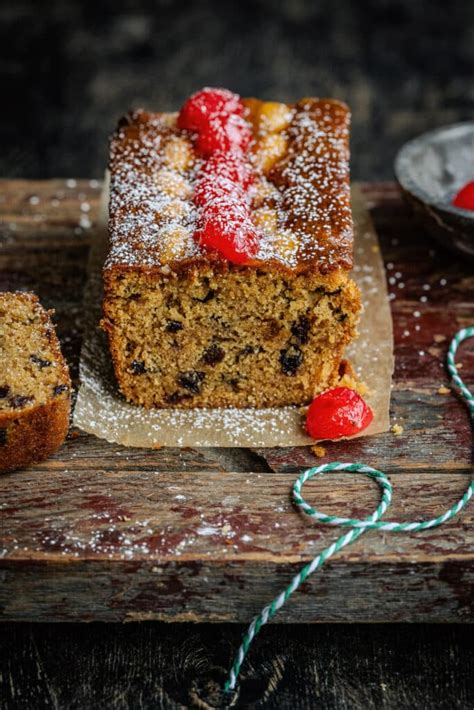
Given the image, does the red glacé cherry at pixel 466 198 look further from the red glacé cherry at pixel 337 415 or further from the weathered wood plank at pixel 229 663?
the weathered wood plank at pixel 229 663

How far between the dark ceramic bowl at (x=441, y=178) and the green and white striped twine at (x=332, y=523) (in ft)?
4.12

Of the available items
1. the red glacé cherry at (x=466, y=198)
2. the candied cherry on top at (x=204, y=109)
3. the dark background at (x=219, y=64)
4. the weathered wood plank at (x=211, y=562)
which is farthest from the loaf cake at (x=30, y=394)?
the dark background at (x=219, y=64)

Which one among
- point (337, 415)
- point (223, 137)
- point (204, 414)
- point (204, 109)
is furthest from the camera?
point (204, 109)

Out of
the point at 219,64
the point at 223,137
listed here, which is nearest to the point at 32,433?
the point at 223,137

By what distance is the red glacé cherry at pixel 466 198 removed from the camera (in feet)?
12.9

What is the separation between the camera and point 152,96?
5977mm

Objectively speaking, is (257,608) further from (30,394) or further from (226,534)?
(30,394)

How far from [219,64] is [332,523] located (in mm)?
4113

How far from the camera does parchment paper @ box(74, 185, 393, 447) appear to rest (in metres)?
3.27

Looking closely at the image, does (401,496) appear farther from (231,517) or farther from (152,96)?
(152,96)

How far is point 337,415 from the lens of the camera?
3.22m

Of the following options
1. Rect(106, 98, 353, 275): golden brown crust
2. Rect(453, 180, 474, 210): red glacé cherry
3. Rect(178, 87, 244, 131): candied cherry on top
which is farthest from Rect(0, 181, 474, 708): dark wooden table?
Rect(178, 87, 244, 131): candied cherry on top

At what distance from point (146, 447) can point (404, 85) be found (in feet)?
12.3

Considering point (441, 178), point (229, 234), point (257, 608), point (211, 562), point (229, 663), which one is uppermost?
point (229, 234)
